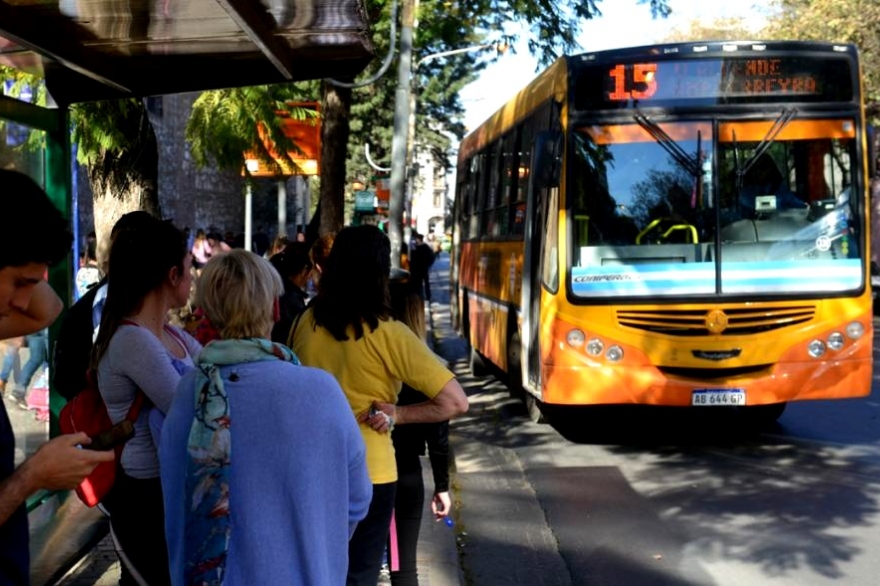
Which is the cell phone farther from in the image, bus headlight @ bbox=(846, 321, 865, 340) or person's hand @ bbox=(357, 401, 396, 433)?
bus headlight @ bbox=(846, 321, 865, 340)

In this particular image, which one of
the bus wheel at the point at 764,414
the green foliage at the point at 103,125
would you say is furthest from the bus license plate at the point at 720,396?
the green foliage at the point at 103,125

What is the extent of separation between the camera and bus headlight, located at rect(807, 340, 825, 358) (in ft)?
32.1

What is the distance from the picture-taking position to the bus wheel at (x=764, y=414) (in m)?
11.2

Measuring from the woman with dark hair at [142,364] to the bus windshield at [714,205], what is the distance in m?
6.36

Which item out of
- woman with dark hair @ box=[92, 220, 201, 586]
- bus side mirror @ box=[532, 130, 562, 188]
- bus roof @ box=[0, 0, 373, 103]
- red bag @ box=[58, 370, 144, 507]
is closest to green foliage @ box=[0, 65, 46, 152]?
bus roof @ box=[0, 0, 373, 103]

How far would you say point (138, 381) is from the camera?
3.64m

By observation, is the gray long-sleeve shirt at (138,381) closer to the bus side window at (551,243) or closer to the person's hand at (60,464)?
the person's hand at (60,464)

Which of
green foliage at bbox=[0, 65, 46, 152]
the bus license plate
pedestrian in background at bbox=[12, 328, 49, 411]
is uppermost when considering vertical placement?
green foliage at bbox=[0, 65, 46, 152]

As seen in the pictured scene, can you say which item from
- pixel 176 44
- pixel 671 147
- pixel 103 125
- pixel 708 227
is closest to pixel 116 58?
pixel 176 44

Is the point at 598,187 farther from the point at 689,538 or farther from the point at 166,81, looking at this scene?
the point at 166,81

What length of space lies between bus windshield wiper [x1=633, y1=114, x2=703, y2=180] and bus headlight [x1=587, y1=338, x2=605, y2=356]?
1578mm

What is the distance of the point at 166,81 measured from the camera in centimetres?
630

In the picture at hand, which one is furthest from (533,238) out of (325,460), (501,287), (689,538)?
(325,460)

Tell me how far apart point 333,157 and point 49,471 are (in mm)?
13657
